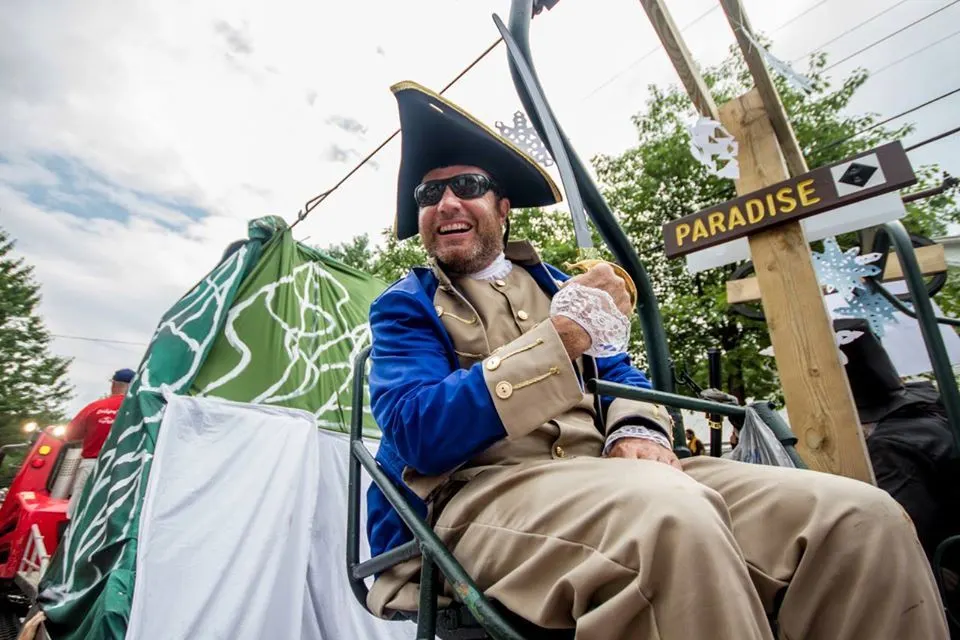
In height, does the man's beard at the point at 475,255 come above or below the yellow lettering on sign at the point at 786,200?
below

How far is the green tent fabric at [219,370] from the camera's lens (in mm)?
2529

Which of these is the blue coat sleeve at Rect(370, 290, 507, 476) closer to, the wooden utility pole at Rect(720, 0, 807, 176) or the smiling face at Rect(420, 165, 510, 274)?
the smiling face at Rect(420, 165, 510, 274)

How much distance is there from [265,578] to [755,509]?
9.10ft

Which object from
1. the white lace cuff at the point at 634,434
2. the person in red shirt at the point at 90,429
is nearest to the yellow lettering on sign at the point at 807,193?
the white lace cuff at the point at 634,434

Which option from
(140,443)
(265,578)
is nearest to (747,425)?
(265,578)

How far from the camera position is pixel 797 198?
2.50 m

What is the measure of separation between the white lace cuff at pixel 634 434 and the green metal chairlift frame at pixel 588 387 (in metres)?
0.08

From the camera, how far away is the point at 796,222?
2.58 metres

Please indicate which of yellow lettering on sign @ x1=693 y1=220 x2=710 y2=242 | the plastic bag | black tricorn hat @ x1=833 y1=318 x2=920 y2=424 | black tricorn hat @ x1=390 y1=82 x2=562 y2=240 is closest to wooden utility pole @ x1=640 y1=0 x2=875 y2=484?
yellow lettering on sign @ x1=693 y1=220 x2=710 y2=242

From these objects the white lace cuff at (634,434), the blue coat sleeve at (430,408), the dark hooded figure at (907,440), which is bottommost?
the dark hooded figure at (907,440)

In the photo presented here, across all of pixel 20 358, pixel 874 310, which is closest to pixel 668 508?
pixel 874 310

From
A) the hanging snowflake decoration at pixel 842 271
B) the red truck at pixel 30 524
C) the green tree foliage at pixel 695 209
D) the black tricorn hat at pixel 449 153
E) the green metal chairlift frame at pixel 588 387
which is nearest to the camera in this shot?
the green metal chairlift frame at pixel 588 387

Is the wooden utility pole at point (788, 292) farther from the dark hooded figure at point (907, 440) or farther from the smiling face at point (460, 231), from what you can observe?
the smiling face at point (460, 231)

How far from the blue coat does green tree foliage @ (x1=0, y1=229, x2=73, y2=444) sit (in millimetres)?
35804
